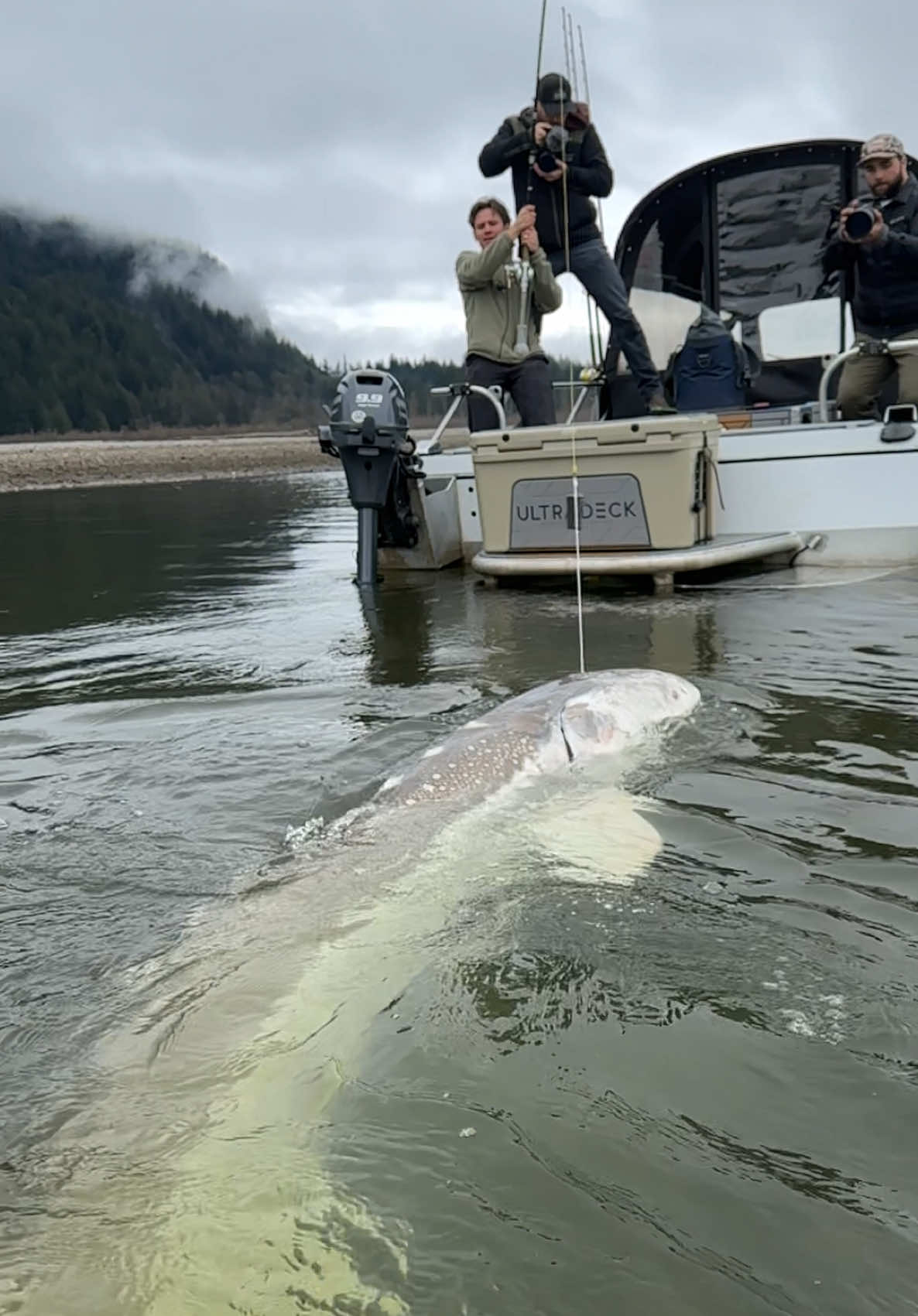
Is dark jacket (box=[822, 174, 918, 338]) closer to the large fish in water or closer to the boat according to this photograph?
the boat

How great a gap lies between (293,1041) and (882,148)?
676cm

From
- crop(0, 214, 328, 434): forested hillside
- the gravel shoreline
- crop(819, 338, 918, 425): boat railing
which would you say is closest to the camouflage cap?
crop(819, 338, 918, 425): boat railing

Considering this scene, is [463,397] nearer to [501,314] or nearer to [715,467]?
[501,314]

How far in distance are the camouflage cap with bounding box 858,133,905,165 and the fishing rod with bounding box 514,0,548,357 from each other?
7.26 feet

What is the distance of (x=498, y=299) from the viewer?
301 inches

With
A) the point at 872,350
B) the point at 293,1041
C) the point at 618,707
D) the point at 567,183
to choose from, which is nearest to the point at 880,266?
the point at 872,350

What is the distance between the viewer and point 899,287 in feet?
23.8

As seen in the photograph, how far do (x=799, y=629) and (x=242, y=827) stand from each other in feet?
10.9

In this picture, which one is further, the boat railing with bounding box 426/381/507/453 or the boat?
the boat railing with bounding box 426/381/507/453

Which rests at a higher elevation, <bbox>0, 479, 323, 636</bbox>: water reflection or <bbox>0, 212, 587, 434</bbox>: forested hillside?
<bbox>0, 212, 587, 434</bbox>: forested hillside

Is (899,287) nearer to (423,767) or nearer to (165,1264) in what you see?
(423,767)

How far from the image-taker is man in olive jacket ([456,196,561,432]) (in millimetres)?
7191

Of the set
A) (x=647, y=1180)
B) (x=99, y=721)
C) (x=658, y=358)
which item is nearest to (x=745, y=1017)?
(x=647, y=1180)

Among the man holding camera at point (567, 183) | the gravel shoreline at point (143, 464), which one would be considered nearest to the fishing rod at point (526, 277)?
the man holding camera at point (567, 183)
